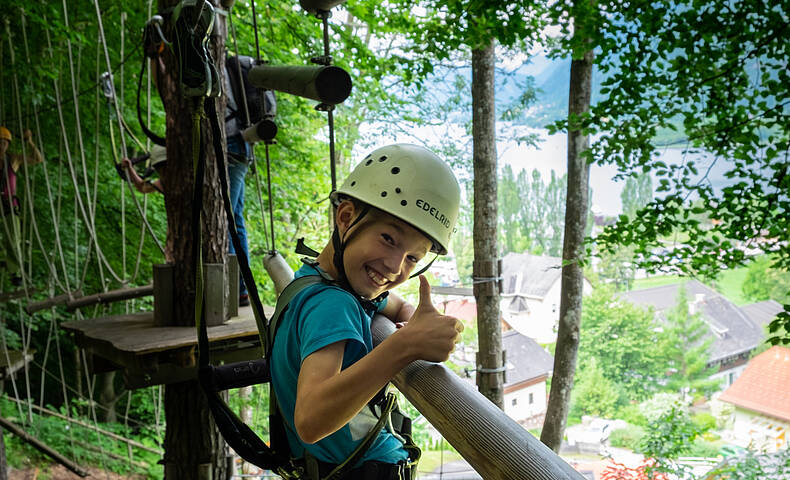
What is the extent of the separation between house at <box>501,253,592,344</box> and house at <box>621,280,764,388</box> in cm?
243

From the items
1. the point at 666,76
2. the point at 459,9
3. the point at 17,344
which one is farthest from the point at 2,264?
the point at 666,76

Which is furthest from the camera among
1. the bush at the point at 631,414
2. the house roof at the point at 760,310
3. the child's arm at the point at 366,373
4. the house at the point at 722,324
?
the house roof at the point at 760,310

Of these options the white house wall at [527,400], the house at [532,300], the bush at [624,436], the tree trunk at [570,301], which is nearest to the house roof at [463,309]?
the house at [532,300]

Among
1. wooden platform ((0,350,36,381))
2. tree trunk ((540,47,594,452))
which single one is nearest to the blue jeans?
wooden platform ((0,350,36,381))

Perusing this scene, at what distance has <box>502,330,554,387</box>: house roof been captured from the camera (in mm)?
18438

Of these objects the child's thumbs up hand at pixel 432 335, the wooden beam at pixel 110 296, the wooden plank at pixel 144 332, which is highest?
the child's thumbs up hand at pixel 432 335

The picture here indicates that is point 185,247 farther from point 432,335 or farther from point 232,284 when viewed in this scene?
point 432,335

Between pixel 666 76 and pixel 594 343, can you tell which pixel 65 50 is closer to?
pixel 666 76

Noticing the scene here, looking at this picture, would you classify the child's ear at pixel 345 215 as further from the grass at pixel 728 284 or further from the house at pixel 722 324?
the grass at pixel 728 284

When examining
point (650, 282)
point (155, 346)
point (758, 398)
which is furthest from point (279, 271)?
point (650, 282)

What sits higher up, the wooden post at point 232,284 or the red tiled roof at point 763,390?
the wooden post at point 232,284

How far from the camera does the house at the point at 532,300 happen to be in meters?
20.3

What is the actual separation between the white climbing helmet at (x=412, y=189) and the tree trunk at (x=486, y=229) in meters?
4.75

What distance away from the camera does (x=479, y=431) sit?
0.69 meters
